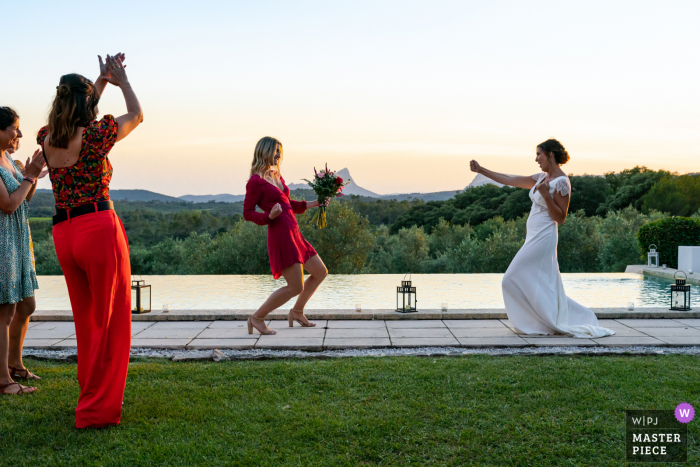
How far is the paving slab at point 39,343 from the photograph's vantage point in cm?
470

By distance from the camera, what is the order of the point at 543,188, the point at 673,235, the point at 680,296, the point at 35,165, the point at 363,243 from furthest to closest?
the point at 363,243 → the point at 673,235 → the point at 680,296 → the point at 543,188 → the point at 35,165

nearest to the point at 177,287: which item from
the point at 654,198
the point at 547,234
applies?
the point at 547,234

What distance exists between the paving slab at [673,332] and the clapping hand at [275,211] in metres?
3.65

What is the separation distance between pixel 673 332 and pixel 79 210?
5227 millimetres

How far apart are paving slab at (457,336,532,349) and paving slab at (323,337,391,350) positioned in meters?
0.70

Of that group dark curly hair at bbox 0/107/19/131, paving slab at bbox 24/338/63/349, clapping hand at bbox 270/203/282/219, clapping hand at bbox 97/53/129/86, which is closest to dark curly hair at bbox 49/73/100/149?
clapping hand at bbox 97/53/129/86

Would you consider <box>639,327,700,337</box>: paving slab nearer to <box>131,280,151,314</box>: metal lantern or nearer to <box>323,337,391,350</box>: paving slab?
<box>323,337,391,350</box>: paving slab

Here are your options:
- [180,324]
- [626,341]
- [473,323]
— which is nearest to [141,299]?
[180,324]

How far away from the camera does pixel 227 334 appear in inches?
203

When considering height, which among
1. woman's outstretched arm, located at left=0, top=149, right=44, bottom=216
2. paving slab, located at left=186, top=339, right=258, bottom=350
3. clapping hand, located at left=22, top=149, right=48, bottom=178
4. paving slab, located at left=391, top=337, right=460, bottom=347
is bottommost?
paving slab, located at left=186, top=339, right=258, bottom=350

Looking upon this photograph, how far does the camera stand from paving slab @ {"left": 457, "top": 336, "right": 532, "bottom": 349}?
4699 millimetres

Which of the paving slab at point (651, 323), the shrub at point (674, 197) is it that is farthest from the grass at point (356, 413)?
the shrub at point (674, 197)

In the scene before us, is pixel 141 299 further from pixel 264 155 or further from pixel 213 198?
pixel 213 198

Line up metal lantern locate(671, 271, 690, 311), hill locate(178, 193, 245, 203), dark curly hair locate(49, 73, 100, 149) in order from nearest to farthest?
dark curly hair locate(49, 73, 100, 149) < metal lantern locate(671, 271, 690, 311) < hill locate(178, 193, 245, 203)
